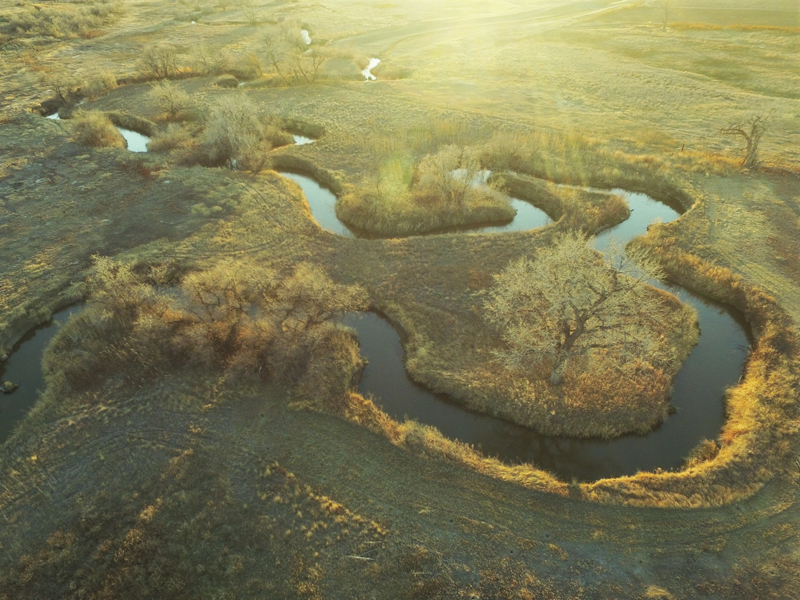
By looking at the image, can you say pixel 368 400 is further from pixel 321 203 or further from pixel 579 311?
pixel 321 203

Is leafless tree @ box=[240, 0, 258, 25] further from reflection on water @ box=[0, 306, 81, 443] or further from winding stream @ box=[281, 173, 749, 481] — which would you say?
winding stream @ box=[281, 173, 749, 481]

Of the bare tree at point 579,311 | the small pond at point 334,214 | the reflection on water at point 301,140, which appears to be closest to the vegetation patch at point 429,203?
the small pond at point 334,214

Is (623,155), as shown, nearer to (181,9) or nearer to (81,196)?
Result: (81,196)

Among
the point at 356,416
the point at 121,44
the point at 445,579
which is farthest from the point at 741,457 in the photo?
the point at 121,44

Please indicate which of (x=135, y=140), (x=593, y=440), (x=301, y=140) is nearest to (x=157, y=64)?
(x=135, y=140)

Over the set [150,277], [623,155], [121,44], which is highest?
[121,44]

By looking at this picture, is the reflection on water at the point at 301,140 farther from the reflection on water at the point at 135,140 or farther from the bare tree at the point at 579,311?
the bare tree at the point at 579,311
